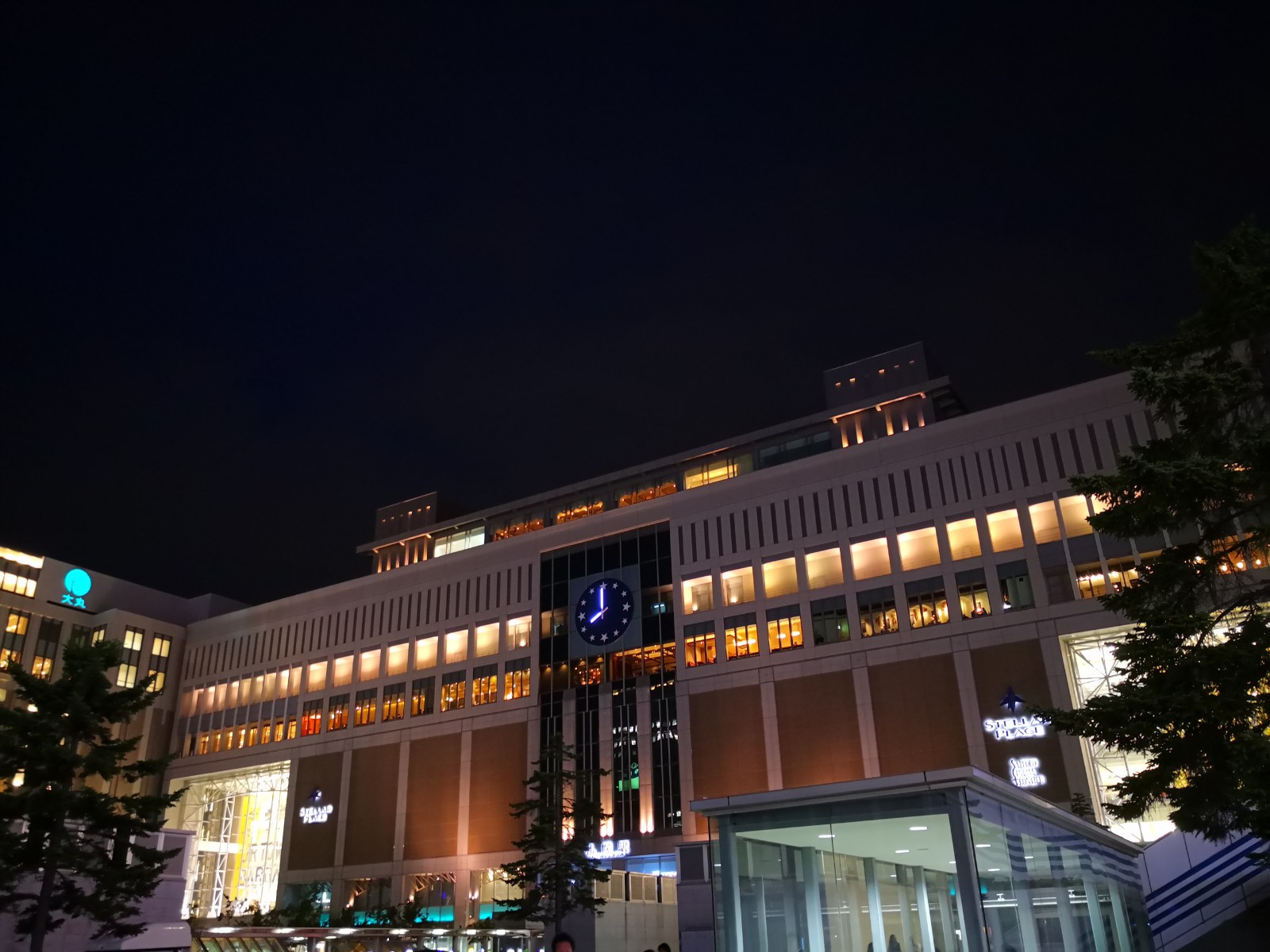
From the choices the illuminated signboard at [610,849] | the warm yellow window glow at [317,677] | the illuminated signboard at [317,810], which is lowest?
the illuminated signboard at [610,849]

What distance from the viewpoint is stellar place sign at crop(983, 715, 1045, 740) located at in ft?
148

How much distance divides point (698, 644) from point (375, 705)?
25.1 meters

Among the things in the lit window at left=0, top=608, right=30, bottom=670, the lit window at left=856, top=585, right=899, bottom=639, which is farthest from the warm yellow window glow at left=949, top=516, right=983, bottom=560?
the lit window at left=0, top=608, right=30, bottom=670

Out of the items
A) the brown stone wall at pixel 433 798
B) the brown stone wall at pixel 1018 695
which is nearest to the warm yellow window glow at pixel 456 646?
the brown stone wall at pixel 433 798

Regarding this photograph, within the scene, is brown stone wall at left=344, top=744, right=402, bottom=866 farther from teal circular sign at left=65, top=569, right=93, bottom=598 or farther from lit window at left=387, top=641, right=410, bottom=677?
teal circular sign at left=65, top=569, right=93, bottom=598

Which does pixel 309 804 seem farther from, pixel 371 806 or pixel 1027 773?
pixel 1027 773

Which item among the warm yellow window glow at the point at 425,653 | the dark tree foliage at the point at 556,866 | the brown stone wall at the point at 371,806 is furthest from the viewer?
the warm yellow window glow at the point at 425,653

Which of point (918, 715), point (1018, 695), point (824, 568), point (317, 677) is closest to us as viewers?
point (1018, 695)

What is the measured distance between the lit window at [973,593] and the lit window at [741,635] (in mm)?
11504

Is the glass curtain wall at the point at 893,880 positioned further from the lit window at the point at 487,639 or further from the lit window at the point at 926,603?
the lit window at the point at 487,639

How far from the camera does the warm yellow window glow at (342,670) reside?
228 ft

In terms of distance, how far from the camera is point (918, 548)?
170 ft

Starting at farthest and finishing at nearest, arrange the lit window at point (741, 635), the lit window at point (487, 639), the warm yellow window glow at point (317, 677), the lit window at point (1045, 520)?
the warm yellow window glow at point (317, 677)
the lit window at point (487, 639)
the lit window at point (741, 635)
the lit window at point (1045, 520)

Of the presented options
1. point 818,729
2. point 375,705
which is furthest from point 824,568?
point 375,705
